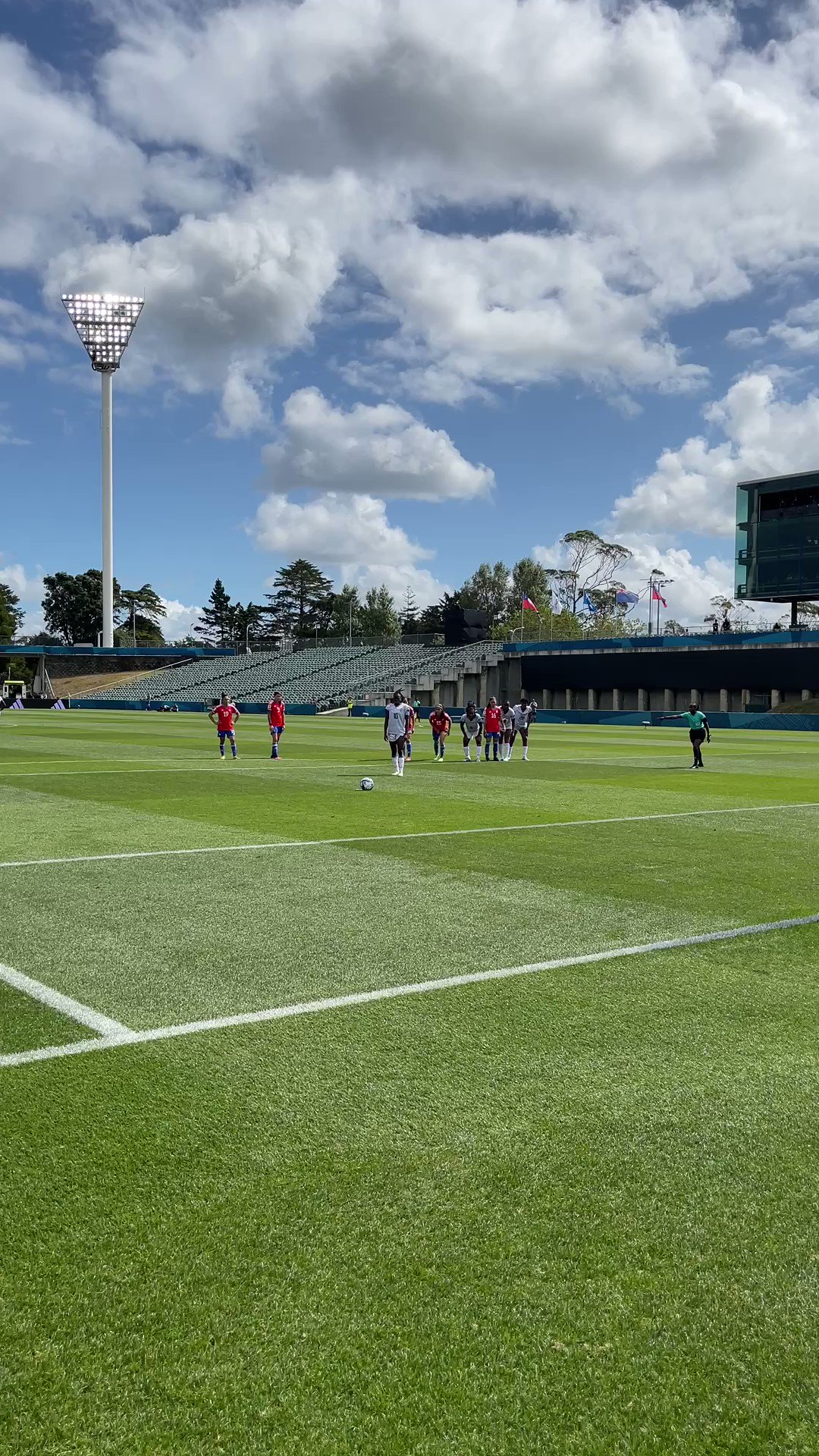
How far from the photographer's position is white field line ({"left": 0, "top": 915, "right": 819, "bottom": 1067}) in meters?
5.54

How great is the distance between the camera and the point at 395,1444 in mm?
2760

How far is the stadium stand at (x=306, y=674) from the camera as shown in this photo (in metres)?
83.4

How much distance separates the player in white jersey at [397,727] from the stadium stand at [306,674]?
5346 cm

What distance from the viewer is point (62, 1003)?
6.32 metres

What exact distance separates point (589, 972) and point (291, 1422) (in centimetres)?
453

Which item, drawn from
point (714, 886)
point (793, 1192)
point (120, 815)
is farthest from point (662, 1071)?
point (120, 815)

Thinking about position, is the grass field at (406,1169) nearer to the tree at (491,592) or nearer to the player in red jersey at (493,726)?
the player in red jersey at (493,726)

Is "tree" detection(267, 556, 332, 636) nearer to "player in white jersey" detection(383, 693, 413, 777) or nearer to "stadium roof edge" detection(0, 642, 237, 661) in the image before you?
"stadium roof edge" detection(0, 642, 237, 661)

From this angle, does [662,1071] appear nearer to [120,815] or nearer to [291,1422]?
[291,1422]

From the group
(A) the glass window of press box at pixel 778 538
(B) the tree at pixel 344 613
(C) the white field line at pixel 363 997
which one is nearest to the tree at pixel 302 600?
(B) the tree at pixel 344 613

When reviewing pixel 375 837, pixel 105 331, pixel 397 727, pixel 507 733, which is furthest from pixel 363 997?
pixel 105 331

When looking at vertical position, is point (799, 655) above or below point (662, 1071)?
above

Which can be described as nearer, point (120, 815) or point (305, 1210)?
point (305, 1210)

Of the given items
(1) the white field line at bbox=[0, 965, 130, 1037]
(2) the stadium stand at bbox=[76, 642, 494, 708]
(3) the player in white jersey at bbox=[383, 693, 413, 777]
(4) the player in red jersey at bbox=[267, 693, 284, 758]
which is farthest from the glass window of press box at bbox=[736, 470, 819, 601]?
(1) the white field line at bbox=[0, 965, 130, 1037]
